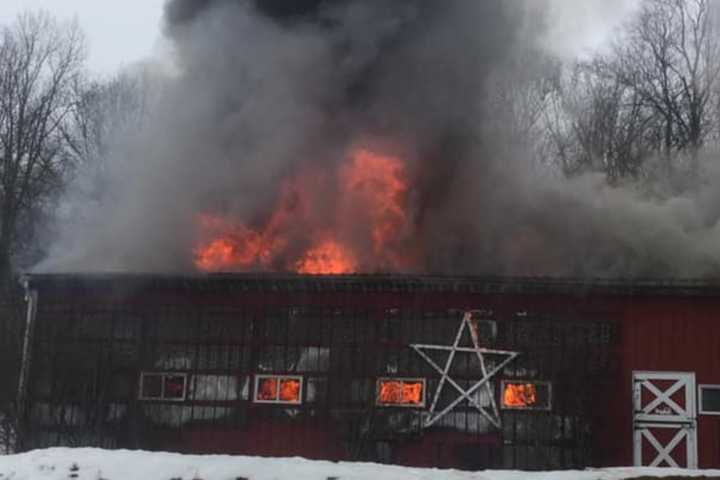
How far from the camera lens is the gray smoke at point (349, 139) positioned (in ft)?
60.5

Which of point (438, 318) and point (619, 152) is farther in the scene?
point (619, 152)

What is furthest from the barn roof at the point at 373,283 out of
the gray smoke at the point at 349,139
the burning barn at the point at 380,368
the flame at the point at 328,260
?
the flame at the point at 328,260

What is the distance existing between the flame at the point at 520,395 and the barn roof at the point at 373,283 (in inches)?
66.5

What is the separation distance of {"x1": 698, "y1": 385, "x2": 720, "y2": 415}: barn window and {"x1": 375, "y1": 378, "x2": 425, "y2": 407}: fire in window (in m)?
4.85

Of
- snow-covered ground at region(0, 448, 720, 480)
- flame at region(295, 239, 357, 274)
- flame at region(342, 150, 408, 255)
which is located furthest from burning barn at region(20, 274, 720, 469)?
snow-covered ground at region(0, 448, 720, 480)

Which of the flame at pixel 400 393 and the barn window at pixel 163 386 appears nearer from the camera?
the flame at pixel 400 393

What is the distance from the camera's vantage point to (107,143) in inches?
1508

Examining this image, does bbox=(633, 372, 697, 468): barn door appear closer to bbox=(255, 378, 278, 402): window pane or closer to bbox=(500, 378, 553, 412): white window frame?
bbox=(500, 378, 553, 412): white window frame

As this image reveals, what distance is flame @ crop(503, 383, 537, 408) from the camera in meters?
15.2

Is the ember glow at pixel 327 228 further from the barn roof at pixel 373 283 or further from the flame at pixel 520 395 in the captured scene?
the flame at pixel 520 395

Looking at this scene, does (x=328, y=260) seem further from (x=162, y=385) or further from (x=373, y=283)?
(x=162, y=385)

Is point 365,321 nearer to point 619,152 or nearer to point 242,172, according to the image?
point 242,172

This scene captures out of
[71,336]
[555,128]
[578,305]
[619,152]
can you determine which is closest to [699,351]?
[578,305]

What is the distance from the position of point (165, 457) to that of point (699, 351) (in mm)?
9340
